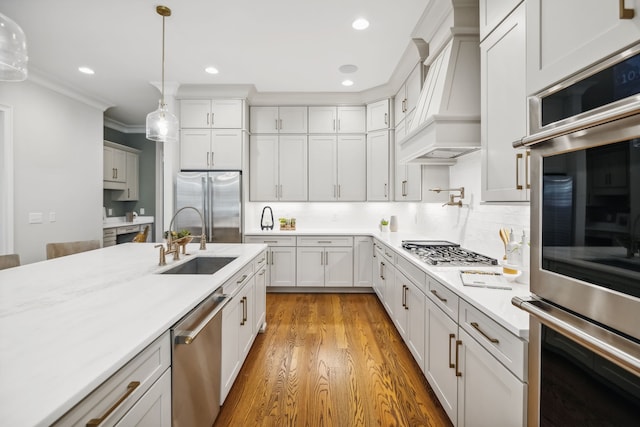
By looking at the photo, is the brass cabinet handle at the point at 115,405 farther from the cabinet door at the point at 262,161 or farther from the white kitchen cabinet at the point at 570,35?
the cabinet door at the point at 262,161

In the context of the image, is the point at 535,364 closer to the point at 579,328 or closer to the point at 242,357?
the point at 579,328

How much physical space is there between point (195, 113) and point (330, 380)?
3.80 meters

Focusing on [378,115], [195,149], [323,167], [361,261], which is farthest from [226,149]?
[361,261]

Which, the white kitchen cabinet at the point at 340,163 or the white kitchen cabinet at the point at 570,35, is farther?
the white kitchen cabinet at the point at 340,163

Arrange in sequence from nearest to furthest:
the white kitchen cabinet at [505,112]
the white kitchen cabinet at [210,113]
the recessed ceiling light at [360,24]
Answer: the white kitchen cabinet at [505,112] < the recessed ceiling light at [360,24] < the white kitchen cabinet at [210,113]

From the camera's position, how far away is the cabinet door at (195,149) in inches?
160

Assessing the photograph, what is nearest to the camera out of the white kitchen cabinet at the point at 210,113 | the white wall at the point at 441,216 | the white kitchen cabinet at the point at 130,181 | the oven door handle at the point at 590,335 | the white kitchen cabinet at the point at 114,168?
the oven door handle at the point at 590,335

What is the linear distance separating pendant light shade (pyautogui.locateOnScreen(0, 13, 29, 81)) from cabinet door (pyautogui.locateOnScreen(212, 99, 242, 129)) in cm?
271

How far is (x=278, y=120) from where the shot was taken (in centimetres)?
438

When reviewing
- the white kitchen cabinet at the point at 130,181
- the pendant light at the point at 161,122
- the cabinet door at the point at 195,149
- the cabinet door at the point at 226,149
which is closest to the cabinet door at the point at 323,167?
the cabinet door at the point at 226,149

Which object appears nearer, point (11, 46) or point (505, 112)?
point (11, 46)

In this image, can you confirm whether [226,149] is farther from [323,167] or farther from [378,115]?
[378,115]

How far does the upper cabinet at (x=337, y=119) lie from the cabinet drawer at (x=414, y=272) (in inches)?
97.2

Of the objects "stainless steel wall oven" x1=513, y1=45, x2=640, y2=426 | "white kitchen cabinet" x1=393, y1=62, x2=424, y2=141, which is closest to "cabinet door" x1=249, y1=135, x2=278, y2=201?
"white kitchen cabinet" x1=393, y1=62, x2=424, y2=141
